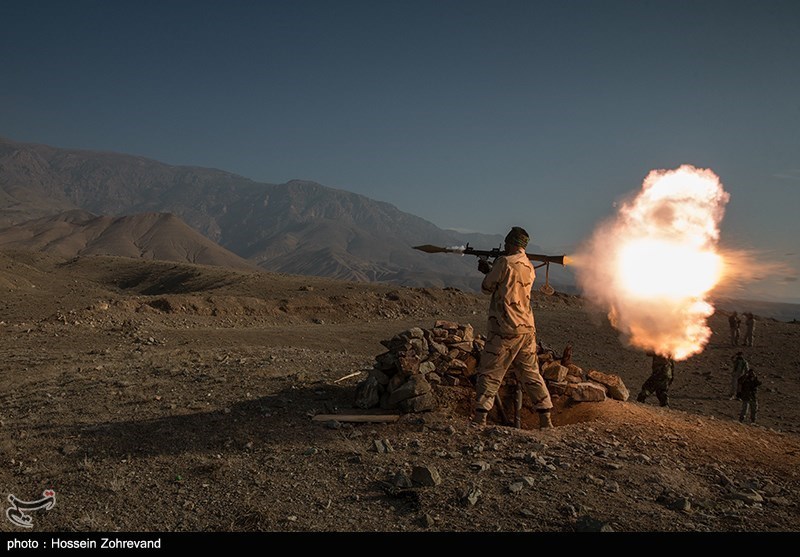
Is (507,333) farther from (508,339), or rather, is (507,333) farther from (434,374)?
(434,374)

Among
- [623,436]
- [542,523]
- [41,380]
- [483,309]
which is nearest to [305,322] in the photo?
[483,309]

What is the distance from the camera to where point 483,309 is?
29.5 meters

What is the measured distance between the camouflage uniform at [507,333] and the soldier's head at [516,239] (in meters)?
0.23

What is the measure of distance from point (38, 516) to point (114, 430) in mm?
2075

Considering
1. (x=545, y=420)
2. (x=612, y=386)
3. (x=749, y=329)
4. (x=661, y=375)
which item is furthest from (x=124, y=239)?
(x=545, y=420)

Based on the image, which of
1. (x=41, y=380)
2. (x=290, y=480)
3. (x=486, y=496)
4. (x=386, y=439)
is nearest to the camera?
(x=486, y=496)

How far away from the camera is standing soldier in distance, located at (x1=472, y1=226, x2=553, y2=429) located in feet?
23.0

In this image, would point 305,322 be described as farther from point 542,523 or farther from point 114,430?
point 542,523

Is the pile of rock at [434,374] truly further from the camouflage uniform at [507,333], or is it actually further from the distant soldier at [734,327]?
the distant soldier at [734,327]

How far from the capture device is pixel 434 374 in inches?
324

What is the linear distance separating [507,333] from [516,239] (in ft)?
4.76

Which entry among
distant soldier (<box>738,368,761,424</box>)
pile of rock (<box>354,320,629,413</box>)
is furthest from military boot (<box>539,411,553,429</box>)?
distant soldier (<box>738,368,761,424</box>)

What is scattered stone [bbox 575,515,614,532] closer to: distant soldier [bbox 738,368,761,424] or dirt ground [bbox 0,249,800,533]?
dirt ground [bbox 0,249,800,533]

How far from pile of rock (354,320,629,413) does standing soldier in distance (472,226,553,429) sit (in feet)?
2.79
